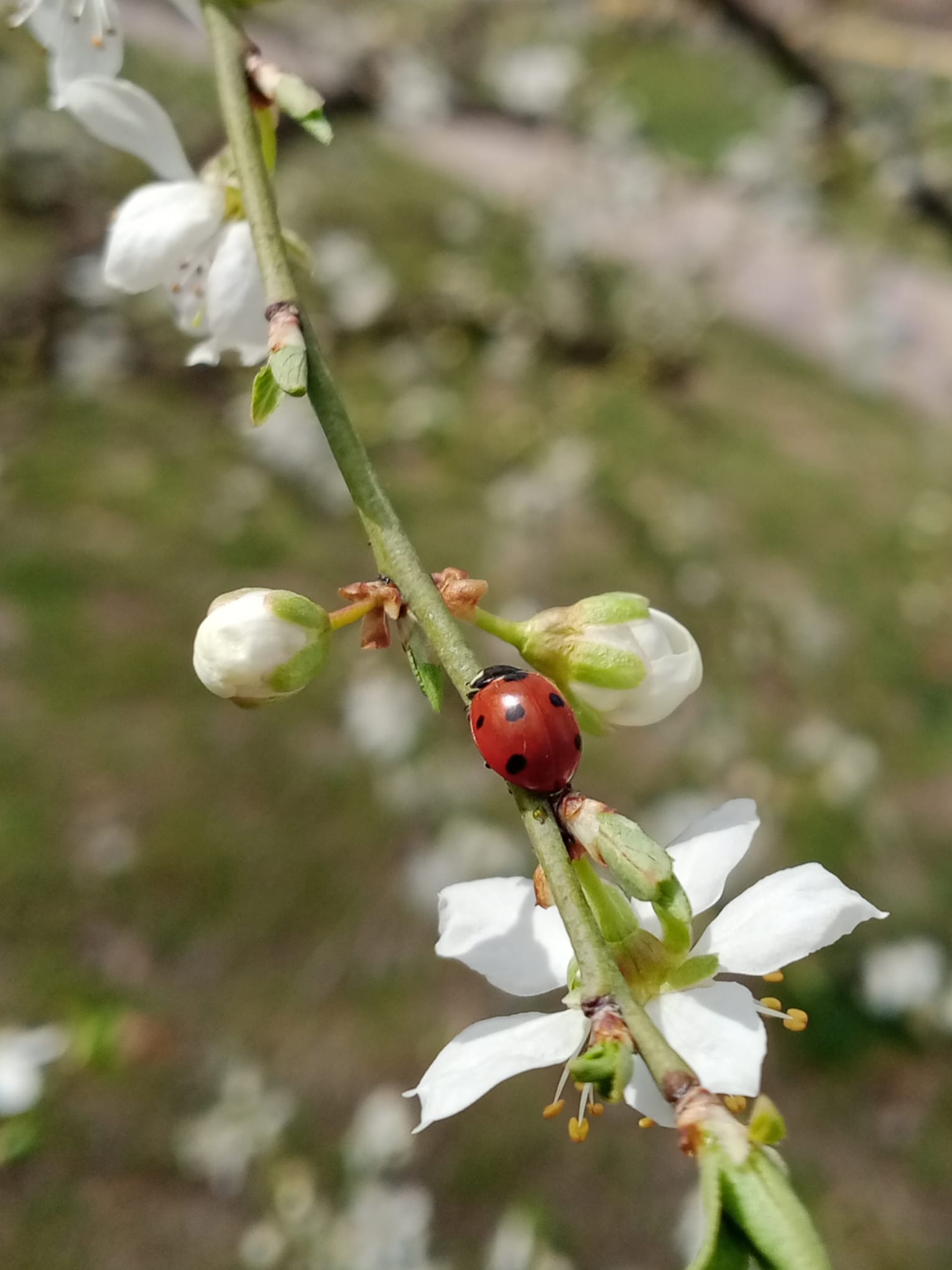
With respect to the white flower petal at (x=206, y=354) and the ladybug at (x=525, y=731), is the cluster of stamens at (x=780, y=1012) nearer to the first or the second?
the ladybug at (x=525, y=731)

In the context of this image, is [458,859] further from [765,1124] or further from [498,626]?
[765,1124]

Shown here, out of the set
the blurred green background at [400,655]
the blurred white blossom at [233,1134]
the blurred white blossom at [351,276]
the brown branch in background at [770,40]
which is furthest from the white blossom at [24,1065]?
the brown branch in background at [770,40]

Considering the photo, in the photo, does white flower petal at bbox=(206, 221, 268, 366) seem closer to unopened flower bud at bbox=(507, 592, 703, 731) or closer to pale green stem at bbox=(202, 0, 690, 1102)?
pale green stem at bbox=(202, 0, 690, 1102)

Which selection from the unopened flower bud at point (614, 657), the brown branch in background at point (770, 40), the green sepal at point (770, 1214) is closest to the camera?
the green sepal at point (770, 1214)

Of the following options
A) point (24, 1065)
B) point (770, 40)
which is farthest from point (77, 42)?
point (770, 40)

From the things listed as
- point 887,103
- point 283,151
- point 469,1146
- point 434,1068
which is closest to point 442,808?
point 469,1146

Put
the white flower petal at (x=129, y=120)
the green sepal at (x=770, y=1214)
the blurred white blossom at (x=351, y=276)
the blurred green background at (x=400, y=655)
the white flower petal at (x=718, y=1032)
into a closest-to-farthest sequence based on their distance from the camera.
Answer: the green sepal at (x=770, y=1214) < the white flower petal at (x=718, y=1032) < the white flower petal at (x=129, y=120) < the blurred green background at (x=400, y=655) < the blurred white blossom at (x=351, y=276)

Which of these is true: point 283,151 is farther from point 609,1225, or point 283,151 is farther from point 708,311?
point 609,1225
